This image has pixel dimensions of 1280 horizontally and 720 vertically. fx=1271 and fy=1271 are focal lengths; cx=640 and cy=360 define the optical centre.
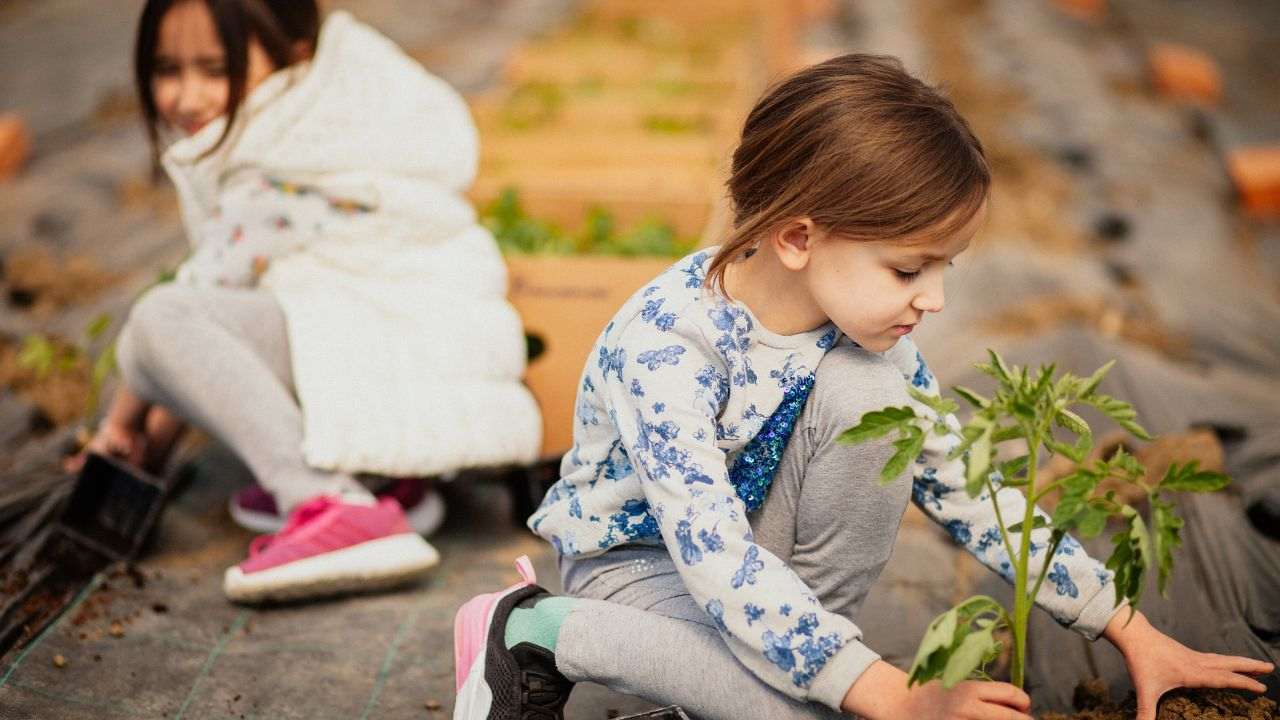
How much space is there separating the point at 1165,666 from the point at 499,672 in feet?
2.47

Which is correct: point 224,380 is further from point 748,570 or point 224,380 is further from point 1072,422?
point 1072,422

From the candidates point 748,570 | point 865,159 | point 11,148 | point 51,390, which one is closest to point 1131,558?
point 748,570

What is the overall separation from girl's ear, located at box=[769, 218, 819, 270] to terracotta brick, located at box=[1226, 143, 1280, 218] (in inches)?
135

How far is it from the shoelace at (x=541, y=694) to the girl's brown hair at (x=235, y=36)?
1.05 meters

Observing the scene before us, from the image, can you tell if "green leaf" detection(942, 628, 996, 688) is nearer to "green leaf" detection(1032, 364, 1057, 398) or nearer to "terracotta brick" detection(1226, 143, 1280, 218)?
"green leaf" detection(1032, 364, 1057, 398)

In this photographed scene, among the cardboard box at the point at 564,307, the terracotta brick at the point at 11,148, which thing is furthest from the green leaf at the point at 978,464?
the terracotta brick at the point at 11,148

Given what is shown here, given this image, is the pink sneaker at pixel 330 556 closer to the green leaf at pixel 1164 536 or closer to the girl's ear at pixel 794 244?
the girl's ear at pixel 794 244

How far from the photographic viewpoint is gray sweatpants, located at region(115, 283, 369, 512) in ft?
6.29

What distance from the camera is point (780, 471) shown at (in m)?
1.48

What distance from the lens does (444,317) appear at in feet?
6.86

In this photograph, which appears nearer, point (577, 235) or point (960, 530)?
point (960, 530)

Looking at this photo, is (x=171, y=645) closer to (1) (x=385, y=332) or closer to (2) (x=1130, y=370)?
(1) (x=385, y=332)

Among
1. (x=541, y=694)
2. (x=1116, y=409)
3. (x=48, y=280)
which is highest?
(x=1116, y=409)

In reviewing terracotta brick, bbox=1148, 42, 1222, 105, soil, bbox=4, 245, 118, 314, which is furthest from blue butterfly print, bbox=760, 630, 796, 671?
terracotta brick, bbox=1148, 42, 1222, 105
